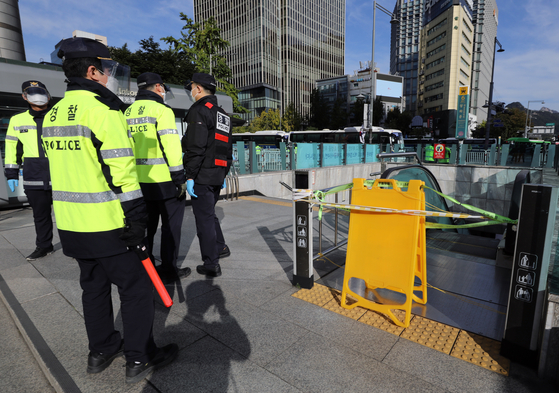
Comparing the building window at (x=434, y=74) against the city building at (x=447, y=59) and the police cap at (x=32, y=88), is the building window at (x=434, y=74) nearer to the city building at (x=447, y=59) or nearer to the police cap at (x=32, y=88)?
the city building at (x=447, y=59)

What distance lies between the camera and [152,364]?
6.86 feet

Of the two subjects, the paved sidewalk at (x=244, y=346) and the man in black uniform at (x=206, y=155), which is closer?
the paved sidewalk at (x=244, y=346)

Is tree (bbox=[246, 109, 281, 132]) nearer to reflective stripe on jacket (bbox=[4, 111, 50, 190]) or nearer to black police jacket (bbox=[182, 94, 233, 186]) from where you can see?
reflective stripe on jacket (bbox=[4, 111, 50, 190])

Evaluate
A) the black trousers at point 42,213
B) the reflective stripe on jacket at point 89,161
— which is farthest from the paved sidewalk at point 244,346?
the reflective stripe on jacket at point 89,161

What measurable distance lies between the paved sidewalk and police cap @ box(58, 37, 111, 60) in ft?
6.64

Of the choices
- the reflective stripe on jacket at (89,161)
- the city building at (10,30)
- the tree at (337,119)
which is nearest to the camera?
the reflective stripe on jacket at (89,161)

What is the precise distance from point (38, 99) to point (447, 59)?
283 feet

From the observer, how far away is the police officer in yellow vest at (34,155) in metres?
4.05

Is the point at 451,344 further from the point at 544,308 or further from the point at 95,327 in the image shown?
the point at 95,327

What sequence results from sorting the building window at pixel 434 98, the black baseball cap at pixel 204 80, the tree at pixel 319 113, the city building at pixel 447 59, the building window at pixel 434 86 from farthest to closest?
the building window at pixel 434 98 < the building window at pixel 434 86 < the city building at pixel 447 59 < the tree at pixel 319 113 < the black baseball cap at pixel 204 80

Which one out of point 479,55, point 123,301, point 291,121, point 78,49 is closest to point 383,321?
point 123,301

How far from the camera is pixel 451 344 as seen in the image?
240 centimetres

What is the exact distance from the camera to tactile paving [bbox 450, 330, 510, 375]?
2154 millimetres

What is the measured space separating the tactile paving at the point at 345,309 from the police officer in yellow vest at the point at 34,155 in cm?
382
